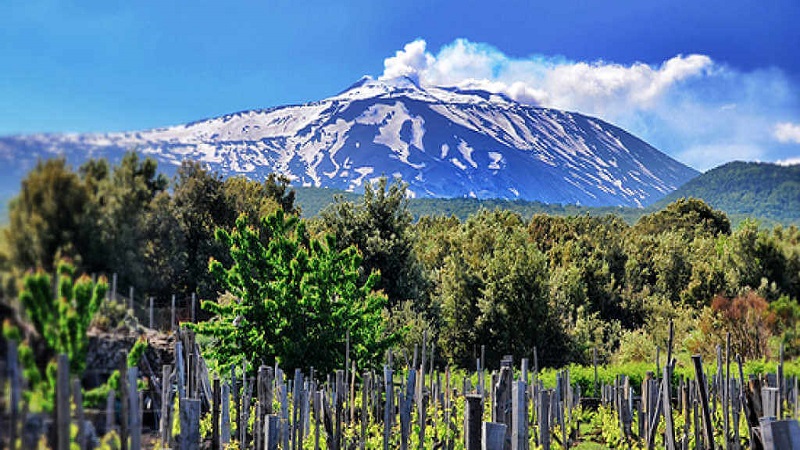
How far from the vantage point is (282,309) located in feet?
33.8

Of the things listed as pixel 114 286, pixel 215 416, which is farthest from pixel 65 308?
pixel 215 416

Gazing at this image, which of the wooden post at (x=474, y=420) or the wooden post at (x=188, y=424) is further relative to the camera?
the wooden post at (x=474, y=420)

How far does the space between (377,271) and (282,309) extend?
8.64 ft

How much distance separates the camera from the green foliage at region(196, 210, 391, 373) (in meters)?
10.1

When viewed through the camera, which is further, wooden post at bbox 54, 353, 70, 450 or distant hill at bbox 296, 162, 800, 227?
distant hill at bbox 296, 162, 800, 227

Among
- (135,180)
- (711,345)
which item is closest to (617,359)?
(711,345)

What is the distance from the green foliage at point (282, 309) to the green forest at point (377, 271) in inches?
1.2

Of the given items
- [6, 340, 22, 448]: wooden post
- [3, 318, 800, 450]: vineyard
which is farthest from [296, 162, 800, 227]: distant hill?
[6, 340, 22, 448]: wooden post

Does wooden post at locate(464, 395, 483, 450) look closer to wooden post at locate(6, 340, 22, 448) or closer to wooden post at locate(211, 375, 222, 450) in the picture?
wooden post at locate(6, 340, 22, 448)

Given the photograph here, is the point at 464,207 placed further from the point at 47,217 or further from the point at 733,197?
the point at 47,217

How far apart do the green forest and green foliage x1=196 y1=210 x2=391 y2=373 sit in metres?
0.03

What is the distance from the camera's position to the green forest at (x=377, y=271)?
1.69m

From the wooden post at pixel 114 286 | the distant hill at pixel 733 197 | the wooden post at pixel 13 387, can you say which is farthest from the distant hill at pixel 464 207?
the wooden post at pixel 13 387

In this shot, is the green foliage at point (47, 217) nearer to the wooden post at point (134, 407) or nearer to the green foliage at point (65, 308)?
the green foliage at point (65, 308)
